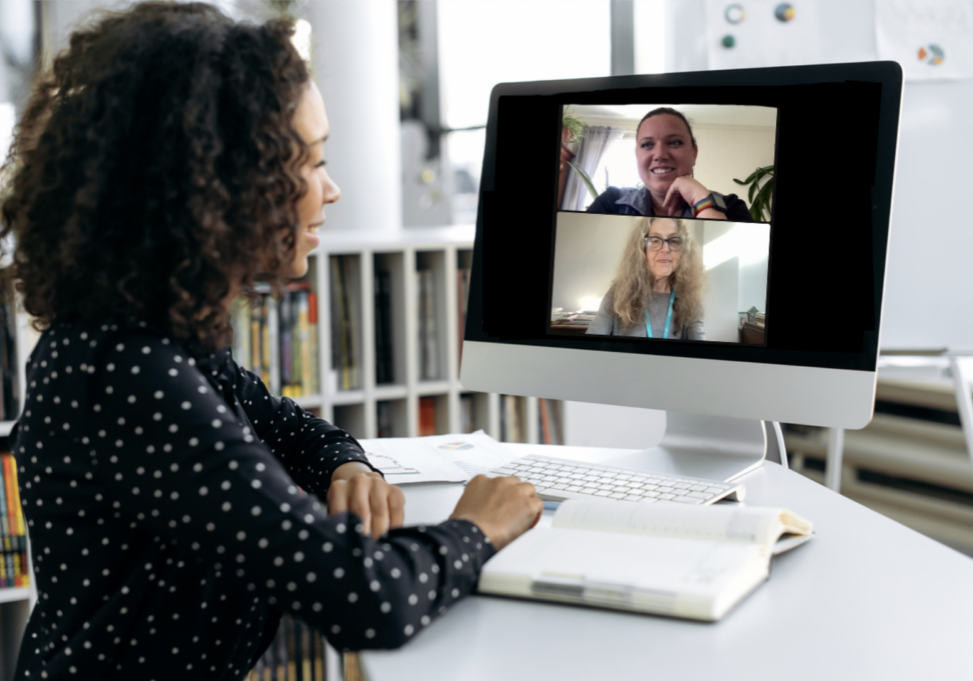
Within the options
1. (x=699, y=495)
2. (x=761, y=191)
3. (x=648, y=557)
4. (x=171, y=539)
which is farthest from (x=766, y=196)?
(x=171, y=539)

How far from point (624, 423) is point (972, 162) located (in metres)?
0.96

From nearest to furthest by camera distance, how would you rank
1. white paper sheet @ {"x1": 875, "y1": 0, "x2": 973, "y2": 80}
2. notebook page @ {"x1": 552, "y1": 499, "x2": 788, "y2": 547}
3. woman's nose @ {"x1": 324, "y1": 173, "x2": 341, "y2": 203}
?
notebook page @ {"x1": 552, "y1": 499, "x2": 788, "y2": 547} < woman's nose @ {"x1": 324, "y1": 173, "x2": 341, "y2": 203} < white paper sheet @ {"x1": 875, "y1": 0, "x2": 973, "y2": 80}

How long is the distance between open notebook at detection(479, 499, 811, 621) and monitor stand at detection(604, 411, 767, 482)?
0.25 m

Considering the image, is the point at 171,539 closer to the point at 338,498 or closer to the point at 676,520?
the point at 338,498

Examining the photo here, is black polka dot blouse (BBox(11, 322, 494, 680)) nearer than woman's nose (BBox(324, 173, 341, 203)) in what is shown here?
Yes

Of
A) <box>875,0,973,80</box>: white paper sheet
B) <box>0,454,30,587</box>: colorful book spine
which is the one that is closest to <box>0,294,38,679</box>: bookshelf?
<box>0,454,30,587</box>: colorful book spine

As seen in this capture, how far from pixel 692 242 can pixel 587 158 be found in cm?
17

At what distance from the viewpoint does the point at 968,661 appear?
0.61m

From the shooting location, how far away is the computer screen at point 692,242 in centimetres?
91

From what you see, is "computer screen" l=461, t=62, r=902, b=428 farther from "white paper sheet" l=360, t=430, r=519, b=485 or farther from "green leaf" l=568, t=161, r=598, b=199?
"white paper sheet" l=360, t=430, r=519, b=485

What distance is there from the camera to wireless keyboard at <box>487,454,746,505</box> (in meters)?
0.91

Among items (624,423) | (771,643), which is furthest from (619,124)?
(624,423)

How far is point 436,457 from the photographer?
116 centimetres

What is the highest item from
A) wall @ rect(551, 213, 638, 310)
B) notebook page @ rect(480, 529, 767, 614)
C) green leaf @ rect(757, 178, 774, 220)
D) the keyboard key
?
green leaf @ rect(757, 178, 774, 220)
